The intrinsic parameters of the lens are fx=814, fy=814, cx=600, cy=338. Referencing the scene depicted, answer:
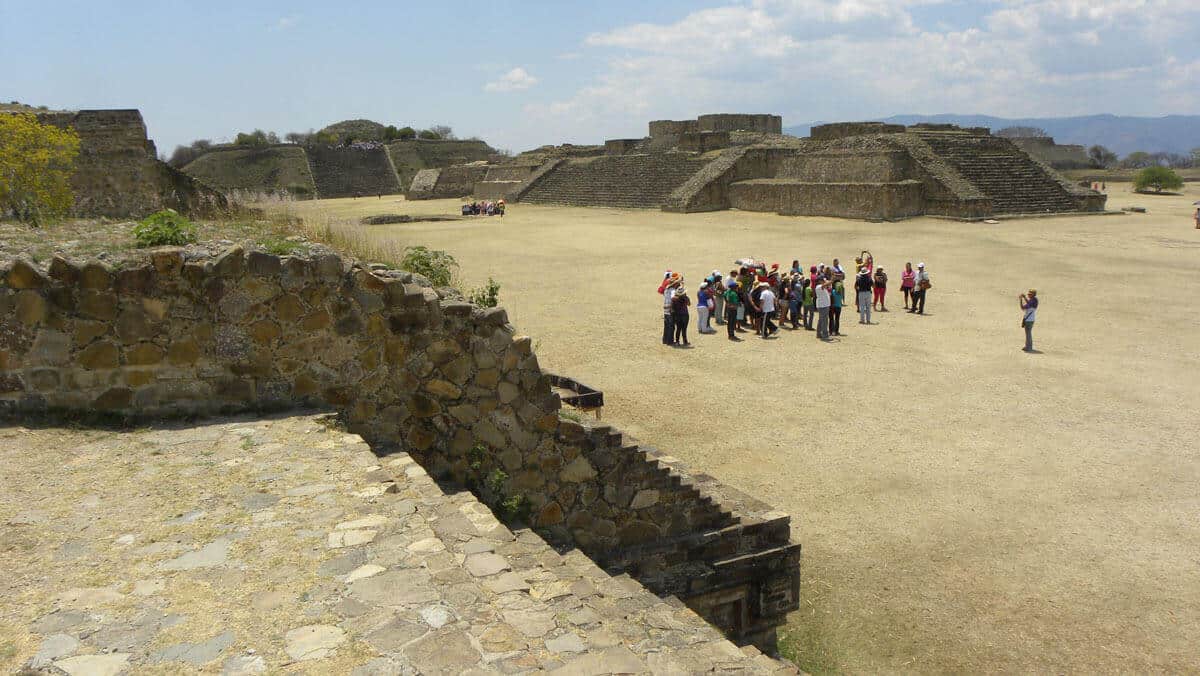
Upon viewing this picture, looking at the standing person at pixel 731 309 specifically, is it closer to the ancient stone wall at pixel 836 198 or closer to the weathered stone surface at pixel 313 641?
the weathered stone surface at pixel 313 641

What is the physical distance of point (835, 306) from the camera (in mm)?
13703

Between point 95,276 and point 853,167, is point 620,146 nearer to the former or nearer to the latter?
point 853,167

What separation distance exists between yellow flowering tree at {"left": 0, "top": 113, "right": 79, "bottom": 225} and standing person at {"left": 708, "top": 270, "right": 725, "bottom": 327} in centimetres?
1045

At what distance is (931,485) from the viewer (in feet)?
25.1

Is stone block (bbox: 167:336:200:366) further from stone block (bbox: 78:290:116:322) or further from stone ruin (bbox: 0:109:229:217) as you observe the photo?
stone ruin (bbox: 0:109:229:217)

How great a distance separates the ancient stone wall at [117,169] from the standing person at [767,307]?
10.7 m

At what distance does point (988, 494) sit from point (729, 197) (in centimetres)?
3021

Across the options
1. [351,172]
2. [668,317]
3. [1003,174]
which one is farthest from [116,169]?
[351,172]

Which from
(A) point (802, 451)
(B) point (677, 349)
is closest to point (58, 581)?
(A) point (802, 451)

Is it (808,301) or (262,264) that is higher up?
(262,264)

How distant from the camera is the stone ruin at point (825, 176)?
3053cm

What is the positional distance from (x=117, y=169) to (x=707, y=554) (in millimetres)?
16022

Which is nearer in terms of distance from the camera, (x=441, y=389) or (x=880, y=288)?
(x=441, y=389)

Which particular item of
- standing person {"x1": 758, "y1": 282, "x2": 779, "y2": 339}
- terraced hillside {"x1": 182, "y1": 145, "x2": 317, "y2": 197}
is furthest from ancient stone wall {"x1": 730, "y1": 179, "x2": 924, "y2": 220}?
terraced hillside {"x1": 182, "y1": 145, "x2": 317, "y2": 197}
